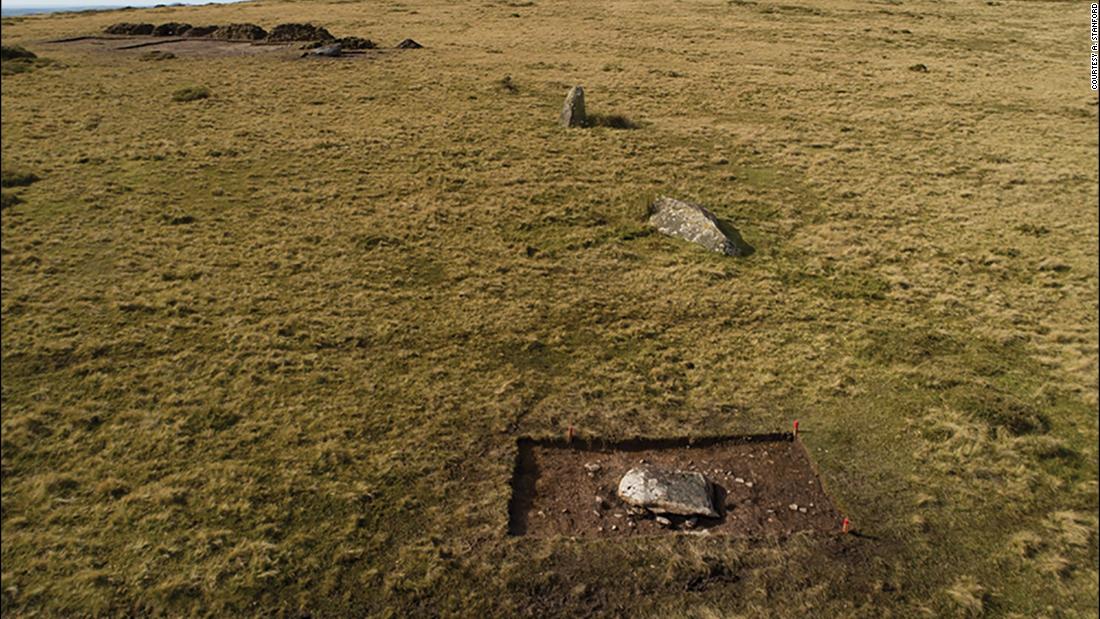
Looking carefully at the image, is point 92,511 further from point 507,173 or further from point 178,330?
point 507,173

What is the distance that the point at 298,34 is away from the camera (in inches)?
2245

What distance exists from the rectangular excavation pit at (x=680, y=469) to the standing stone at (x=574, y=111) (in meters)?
24.0

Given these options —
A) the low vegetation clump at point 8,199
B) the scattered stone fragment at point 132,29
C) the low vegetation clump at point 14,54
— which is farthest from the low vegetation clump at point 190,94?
the scattered stone fragment at point 132,29

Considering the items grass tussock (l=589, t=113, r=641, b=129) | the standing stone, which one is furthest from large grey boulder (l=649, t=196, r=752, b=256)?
grass tussock (l=589, t=113, r=641, b=129)

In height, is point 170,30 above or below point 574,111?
above

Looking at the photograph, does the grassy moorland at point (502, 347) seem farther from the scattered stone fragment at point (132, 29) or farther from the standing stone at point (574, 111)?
the scattered stone fragment at point (132, 29)

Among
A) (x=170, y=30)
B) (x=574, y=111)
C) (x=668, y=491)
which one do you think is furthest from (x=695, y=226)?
(x=170, y=30)

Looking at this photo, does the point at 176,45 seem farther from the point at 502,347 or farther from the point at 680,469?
the point at 680,469

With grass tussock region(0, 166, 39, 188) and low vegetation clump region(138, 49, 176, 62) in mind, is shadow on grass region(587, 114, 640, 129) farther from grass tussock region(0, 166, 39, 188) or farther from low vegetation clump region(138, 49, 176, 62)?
low vegetation clump region(138, 49, 176, 62)

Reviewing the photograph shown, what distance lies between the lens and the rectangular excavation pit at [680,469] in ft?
37.3

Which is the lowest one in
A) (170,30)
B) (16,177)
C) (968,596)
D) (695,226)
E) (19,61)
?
Answer: (968,596)

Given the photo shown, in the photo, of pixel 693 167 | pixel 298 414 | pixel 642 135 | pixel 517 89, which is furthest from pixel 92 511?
pixel 517 89

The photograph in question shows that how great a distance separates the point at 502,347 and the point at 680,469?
569 cm

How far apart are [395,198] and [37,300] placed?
11.6 metres
